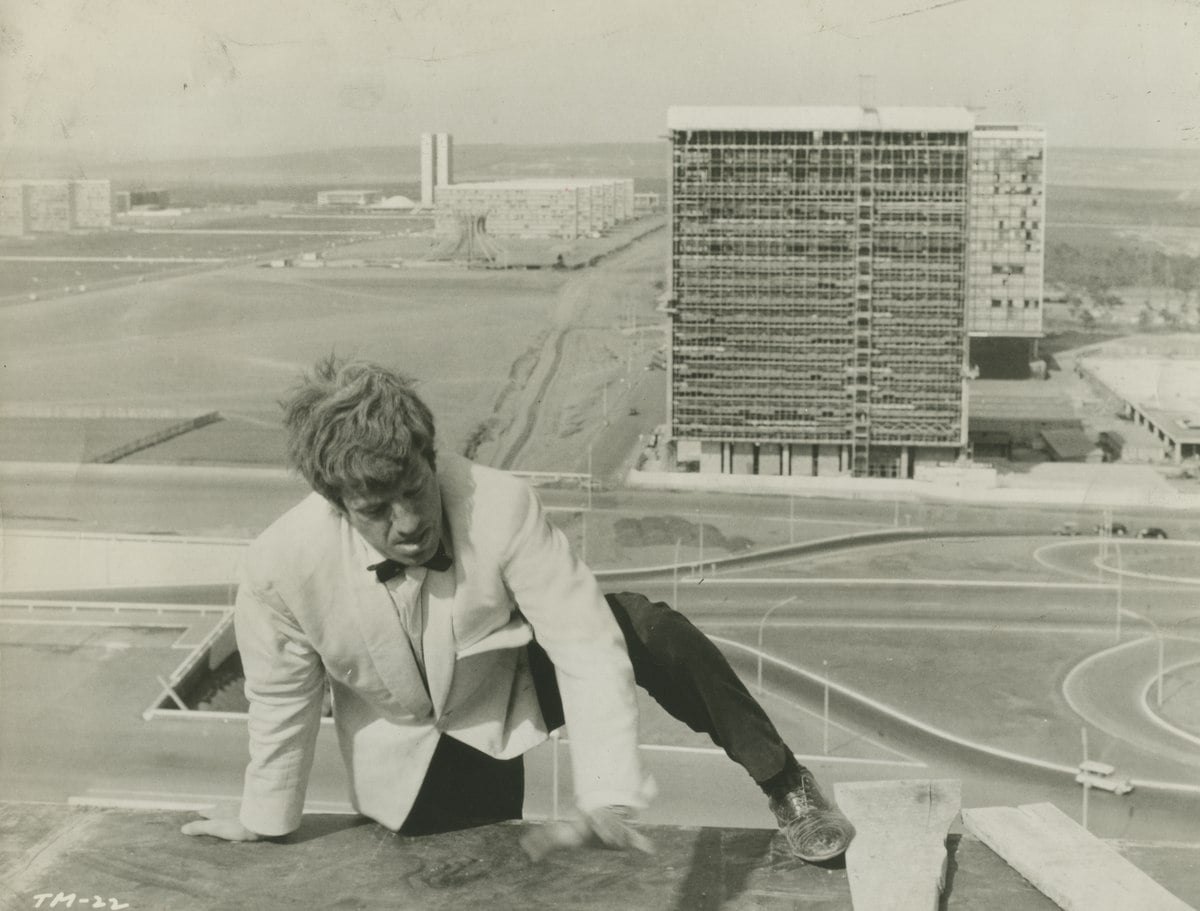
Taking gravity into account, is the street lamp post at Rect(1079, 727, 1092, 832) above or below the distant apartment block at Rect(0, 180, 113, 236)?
below

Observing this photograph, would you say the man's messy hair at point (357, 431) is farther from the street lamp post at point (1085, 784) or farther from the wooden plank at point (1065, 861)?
the street lamp post at point (1085, 784)

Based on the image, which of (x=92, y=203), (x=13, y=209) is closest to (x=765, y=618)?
(x=92, y=203)

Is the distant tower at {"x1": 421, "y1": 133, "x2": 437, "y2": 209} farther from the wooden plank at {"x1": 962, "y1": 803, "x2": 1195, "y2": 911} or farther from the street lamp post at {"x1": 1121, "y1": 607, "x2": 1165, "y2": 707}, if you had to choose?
the wooden plank at {"x1": 962, "y1": 803, "x2": 1195, "y2": 911}

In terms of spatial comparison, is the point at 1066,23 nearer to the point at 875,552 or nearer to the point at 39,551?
the point at 875,552

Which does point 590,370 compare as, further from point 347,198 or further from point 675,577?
point 347,198

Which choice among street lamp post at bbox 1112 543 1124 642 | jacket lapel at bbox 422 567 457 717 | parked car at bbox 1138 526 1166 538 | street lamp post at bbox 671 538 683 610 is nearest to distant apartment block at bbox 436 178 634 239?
street lamp post at bbox 671 538 683 610

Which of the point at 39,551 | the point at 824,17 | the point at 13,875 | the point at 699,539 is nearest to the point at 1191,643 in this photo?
the point at 699,539

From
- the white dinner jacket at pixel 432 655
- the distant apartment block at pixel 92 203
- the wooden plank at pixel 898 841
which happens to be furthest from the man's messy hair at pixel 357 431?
the distant apartment block at pixel 92 203
